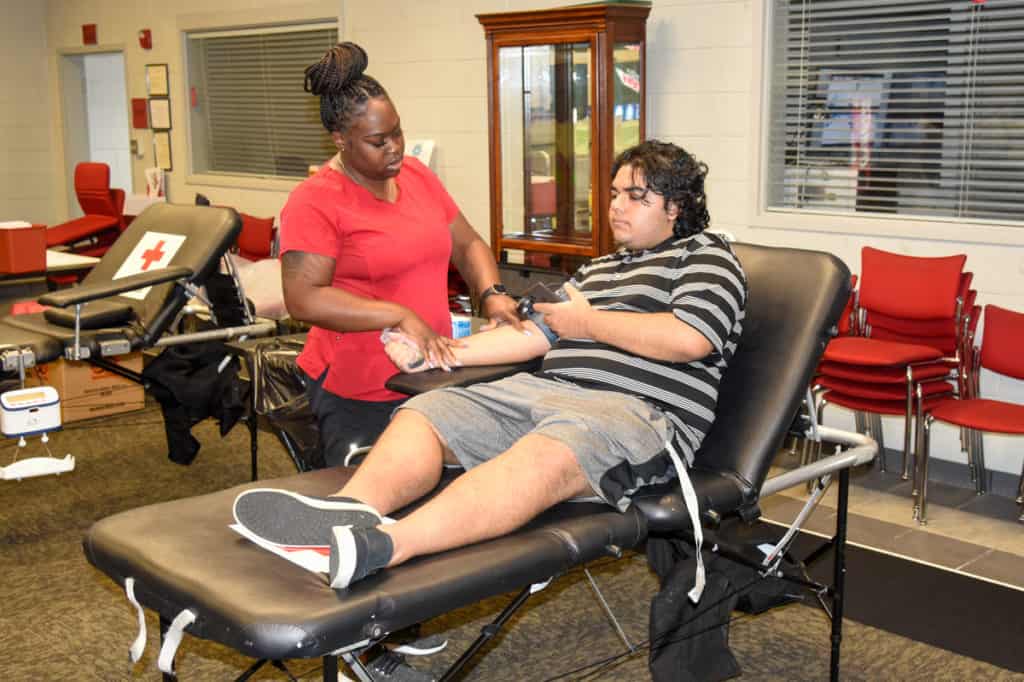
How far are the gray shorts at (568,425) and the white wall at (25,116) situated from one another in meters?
7.78

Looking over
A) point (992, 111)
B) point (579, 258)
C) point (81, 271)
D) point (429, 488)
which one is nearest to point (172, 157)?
point (81, 271)

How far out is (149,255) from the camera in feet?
12.9

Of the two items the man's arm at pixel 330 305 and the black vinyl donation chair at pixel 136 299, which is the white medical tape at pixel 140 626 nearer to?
the man's arm at pixel 330 305

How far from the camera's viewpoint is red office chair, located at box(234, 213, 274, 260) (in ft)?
19.9

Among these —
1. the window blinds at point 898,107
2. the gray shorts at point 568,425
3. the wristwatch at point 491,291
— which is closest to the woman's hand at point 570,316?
the gray shorts at point 568,425

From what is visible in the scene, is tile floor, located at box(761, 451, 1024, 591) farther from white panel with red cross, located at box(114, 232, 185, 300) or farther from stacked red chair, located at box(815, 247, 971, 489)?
white panel with red cross, located at box(114, 232, 185, 300)

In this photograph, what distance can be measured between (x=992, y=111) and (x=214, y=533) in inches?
Result: 123

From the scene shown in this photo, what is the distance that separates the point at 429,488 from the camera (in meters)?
2.09

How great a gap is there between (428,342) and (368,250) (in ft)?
0.77

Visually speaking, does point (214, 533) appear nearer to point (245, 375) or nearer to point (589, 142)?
point (245, 375)

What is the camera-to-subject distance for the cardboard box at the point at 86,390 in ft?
15.4

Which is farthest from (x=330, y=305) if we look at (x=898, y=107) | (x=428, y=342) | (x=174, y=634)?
(x=898, y=107)

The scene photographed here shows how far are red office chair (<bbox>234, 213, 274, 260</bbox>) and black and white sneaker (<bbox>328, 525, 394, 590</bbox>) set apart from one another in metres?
4.58

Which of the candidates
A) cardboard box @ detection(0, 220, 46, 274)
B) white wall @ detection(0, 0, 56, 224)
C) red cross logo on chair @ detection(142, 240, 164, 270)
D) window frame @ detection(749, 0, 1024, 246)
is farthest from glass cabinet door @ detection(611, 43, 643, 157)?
white wall @ detection(0, 0, 56, 224)
